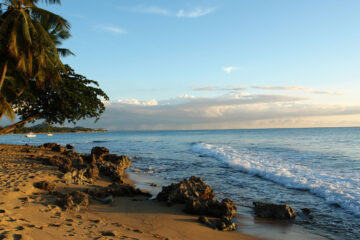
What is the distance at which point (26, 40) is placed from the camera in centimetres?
1179

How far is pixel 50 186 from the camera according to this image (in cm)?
744

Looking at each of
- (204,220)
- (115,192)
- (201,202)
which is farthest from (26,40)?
(204,220)

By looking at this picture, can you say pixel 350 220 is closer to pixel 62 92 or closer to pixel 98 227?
pixel 98 227

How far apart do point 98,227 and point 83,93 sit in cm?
1483

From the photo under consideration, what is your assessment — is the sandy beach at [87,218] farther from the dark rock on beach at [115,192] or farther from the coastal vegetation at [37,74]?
the coastal vegetation at [37,74]

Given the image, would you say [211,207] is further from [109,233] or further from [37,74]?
[37,74]

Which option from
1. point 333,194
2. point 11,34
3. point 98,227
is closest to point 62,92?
point 11,34

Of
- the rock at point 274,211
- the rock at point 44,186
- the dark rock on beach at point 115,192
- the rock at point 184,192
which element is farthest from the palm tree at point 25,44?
the rock at point 274,211

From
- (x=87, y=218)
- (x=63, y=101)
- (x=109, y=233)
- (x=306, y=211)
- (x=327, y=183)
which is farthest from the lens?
(x=63, y=101)

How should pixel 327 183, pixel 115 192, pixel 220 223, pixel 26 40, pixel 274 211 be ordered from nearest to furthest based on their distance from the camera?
pixel 220 223, pixel 274 211, pixel 115 192, pixel 327 183, pixel 26 40

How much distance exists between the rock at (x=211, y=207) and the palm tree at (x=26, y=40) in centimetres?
1091

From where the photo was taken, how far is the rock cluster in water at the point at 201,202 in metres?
6.27

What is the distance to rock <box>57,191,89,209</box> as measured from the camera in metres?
6.21

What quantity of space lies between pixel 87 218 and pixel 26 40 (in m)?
10.3
